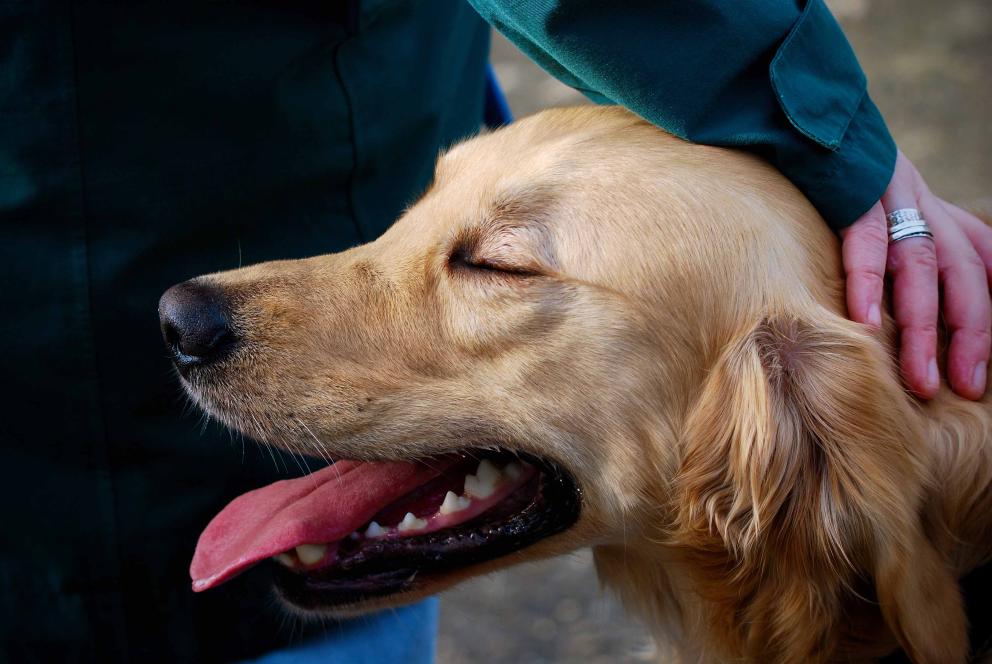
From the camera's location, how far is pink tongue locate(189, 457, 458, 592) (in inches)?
86.7

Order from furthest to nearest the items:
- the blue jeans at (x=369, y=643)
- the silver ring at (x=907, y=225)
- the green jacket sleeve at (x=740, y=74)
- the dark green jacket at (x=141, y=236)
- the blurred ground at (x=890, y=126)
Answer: the blurred ground at (x=890, y=126) < the blue jeans at (x=369, y=643) < the silver ring at (x=907, y=225) < the dark green jacket at (x=141, y=236) < the green jacket sleeve at (x=740, y=74)

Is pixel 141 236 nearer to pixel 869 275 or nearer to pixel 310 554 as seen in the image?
pixel 310 554

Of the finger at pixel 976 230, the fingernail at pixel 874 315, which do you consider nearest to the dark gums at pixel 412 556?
the fingernail at pixel 874 315

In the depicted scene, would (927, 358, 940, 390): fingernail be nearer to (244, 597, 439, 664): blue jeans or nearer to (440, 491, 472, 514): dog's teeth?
(440, 491, 472, 514): dog's teeth

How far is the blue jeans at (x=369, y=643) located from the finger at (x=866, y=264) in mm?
1411

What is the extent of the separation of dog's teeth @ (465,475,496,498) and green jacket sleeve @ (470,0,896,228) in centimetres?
94

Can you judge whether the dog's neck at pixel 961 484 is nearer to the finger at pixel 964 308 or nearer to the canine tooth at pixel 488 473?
the finger at pixel 964 308

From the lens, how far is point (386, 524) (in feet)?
7.72

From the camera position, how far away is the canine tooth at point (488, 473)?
2.37 metres

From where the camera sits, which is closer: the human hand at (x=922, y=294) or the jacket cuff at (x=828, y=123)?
the jacket cuff at (x=828, y=123)

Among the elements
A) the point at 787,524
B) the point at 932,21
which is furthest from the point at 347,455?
the point at 932,21

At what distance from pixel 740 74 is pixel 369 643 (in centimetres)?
168

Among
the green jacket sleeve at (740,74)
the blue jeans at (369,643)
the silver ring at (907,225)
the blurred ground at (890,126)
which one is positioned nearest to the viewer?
the green jacket sleeve at (740,74)

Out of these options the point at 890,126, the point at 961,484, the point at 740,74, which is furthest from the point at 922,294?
the point at 890,126
